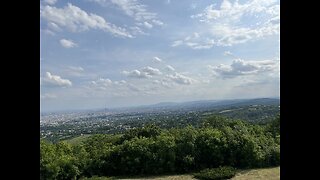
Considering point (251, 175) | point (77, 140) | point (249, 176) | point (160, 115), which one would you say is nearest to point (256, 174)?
point (251, 175)

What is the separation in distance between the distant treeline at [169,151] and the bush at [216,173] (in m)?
0.23

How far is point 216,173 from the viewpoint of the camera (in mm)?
9133

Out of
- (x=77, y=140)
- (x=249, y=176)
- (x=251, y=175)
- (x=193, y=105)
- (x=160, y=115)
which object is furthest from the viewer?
(x=193, y=105)

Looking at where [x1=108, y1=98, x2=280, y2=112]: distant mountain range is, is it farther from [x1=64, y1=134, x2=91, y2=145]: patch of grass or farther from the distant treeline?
[x1=64, y1=134, x2=91, y2=145]: patch of grass

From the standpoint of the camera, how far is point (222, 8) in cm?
715

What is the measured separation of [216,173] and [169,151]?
1477 mm

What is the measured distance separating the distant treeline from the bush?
23 cm

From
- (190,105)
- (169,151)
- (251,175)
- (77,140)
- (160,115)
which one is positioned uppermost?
(190,105)

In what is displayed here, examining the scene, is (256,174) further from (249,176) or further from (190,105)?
(190,105)

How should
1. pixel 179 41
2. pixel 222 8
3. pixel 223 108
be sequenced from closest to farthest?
pixel 222 8 < pixel 223 108 < pixel 179 41
